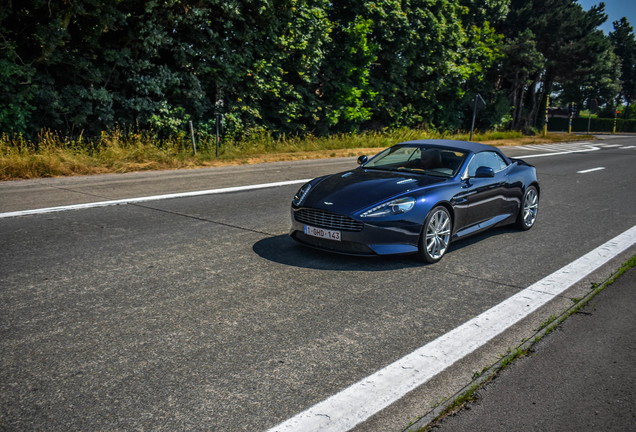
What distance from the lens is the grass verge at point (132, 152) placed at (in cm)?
1318

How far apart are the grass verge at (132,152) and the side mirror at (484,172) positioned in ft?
33.6

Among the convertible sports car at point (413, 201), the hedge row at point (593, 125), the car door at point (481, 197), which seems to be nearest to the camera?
the convertible sports car at point (413, 201)

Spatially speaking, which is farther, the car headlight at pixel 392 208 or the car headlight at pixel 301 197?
the car headlight at pixel 301 197

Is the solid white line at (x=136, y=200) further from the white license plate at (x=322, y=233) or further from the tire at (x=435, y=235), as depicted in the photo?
the tire at (x=435, y=235)

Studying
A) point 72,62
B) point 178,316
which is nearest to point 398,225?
point 178,316

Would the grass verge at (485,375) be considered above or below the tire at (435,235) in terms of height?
below

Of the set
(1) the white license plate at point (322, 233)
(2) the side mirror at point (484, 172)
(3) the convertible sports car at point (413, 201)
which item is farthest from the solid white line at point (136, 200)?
(2) the side mirror at point (484, 172)

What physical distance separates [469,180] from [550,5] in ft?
144

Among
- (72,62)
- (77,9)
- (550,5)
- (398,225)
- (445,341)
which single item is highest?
(550,5)

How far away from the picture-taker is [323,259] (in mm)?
6156

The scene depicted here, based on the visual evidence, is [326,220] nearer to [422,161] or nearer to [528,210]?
[422,161]

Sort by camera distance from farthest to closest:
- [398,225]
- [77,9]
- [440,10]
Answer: [440,10], [77,9], [398,225]

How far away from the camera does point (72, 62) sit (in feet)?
52.6

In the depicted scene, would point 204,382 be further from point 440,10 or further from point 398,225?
point 440,10
